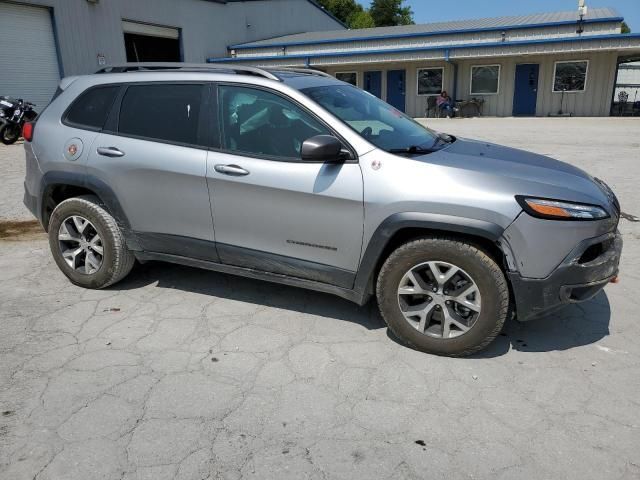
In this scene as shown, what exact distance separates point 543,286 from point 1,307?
395 centimetres

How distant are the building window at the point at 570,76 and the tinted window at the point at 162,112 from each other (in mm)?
23062

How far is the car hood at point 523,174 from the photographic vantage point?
2967mm

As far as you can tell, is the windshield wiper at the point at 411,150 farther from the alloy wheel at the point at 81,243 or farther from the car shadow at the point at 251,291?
the alloy wheel at the point at 81,243

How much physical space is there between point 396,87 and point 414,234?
24.4 meters

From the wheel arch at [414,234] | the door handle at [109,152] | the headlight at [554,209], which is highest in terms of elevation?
the door handle at [109,152]

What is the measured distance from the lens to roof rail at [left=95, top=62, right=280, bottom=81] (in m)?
3.63

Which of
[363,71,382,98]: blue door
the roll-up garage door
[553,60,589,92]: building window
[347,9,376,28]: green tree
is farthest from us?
[347,9,376,28]: green tree

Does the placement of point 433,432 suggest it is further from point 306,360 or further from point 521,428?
point 306,360

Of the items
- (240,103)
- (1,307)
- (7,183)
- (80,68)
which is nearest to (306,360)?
(240,103)

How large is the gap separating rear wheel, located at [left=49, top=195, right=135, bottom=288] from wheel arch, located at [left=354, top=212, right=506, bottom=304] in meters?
2.04

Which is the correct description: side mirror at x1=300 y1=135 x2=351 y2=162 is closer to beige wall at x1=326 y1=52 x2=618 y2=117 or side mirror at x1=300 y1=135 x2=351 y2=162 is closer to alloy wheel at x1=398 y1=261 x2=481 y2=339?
alloy wheel at x1=398 y1=261 x2=481 y2=339

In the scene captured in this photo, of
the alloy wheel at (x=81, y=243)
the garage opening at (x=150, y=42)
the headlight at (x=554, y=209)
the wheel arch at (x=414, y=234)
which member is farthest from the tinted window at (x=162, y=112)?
the garage opening at (x=150, y=42)

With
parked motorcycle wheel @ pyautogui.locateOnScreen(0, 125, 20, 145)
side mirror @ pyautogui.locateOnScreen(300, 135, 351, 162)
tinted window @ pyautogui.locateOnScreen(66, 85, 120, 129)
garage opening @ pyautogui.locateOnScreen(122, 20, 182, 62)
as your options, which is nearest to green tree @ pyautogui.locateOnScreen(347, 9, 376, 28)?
garage opening @ pyautogui.locateOnScreen(122, 20, 182, 62)

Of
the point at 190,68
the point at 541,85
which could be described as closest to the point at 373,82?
the point at 541,85
